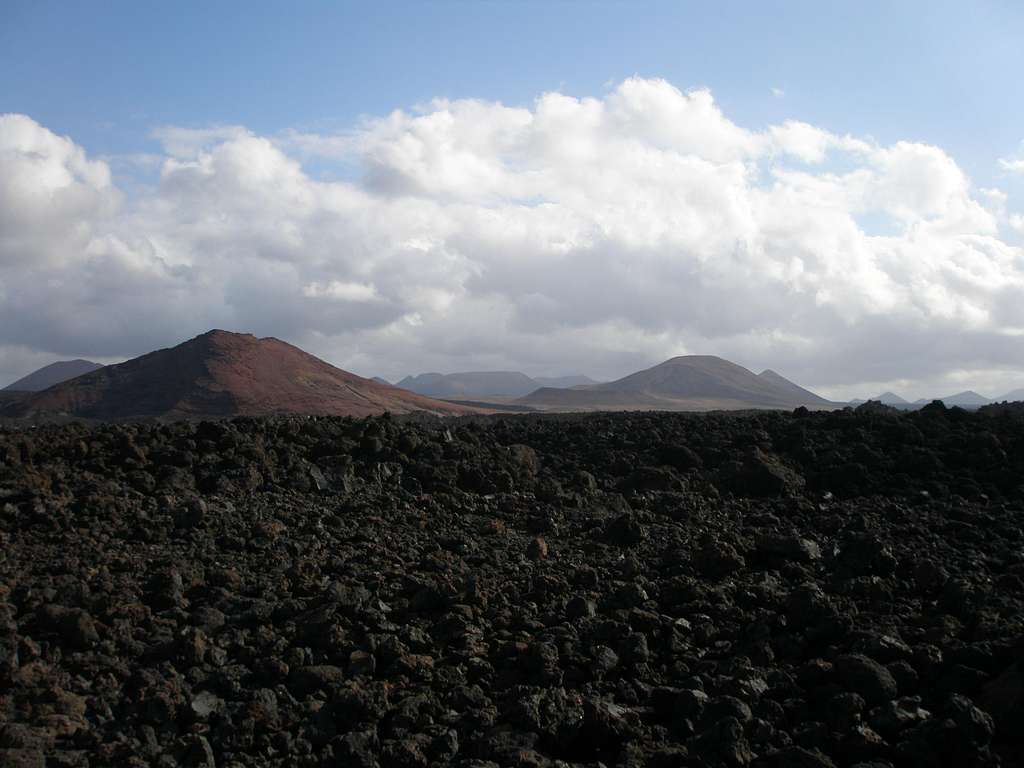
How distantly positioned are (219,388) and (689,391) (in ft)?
358

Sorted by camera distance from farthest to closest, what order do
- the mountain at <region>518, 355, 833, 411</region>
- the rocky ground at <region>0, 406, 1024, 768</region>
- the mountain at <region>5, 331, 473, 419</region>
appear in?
the mountain at <region>518, 355, 833, 411</region>
the mountain at <region>5, 331, 473, 419</region>
the rocky ground at <region>0, 406, 1024, 768</region>

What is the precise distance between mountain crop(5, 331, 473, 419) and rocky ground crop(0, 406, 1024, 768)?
48.0m

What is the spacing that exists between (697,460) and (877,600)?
622cm

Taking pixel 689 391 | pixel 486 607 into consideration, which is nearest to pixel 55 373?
pixel 689 391

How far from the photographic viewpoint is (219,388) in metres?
64.8

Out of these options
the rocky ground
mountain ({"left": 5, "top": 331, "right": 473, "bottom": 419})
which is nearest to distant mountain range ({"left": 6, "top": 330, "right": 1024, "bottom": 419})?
mountain ({"left": 5, "top": 331, "right": 473, "bottom": 419})

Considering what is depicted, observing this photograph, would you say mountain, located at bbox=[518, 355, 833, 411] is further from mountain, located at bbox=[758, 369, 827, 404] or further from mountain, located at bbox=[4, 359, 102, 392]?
mountain, located at bbox=[4, 359, 102, 392]

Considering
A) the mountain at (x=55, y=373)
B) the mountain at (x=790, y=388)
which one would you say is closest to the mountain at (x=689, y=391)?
the mountain at (x=790, y=388)

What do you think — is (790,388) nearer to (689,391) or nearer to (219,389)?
(689,391)

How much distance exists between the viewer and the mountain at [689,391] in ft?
459

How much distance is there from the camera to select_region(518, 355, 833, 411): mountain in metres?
140

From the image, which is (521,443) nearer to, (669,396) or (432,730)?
(432,730)

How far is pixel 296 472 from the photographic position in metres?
12.2

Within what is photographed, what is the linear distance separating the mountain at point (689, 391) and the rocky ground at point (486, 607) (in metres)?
114
